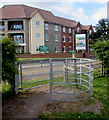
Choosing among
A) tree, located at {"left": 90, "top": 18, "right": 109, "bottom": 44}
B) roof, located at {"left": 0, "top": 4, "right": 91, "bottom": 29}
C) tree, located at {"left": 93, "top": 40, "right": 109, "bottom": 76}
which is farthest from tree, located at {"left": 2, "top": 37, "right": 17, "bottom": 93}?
tree, located at {"left": 90, "top": 18, "right": 109, "bottom": 44}

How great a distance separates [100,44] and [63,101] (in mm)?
6998

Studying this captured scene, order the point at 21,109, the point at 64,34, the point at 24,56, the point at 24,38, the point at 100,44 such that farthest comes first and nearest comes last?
the point at 64,34
the point at 24,38
the point at 24,56
the point at 100,44
the point at 21,109

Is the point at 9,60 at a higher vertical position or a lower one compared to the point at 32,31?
lower

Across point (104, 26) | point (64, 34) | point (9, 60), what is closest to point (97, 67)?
point (9, 60)

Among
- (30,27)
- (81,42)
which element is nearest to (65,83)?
(81,42)

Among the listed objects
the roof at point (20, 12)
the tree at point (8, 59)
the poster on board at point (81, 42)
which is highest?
the roof at point (20, 12)

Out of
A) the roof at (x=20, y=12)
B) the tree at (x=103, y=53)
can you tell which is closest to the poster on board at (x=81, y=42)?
the roof at (x=20, y=12)

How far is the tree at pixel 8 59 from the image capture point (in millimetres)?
5470

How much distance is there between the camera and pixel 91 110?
514 cm

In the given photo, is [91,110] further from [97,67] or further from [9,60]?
[97,67]

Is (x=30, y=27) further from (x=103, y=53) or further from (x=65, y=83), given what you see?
(x=65, y=83)

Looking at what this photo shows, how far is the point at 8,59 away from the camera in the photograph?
5.75 m

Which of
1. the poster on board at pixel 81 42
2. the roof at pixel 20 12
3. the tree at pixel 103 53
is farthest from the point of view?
the roof at pixel 20 12

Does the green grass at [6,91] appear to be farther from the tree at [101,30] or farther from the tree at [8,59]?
the tree at [101,30]
